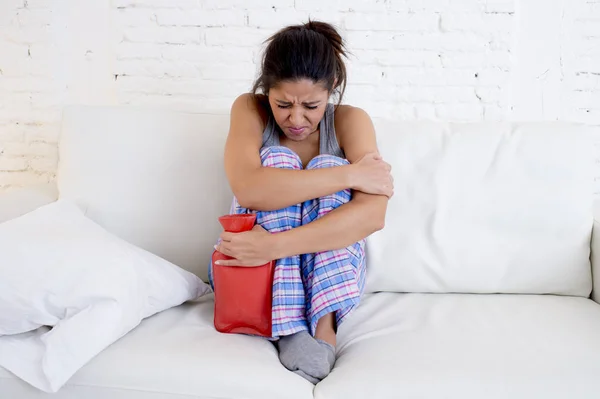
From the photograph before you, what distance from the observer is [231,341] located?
1281mm

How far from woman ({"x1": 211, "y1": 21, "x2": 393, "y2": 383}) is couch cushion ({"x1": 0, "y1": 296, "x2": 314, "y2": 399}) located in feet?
0.34

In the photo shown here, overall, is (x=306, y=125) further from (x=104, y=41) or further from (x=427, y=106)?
(x=104, y=41)

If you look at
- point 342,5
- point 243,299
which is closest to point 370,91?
point 342,5

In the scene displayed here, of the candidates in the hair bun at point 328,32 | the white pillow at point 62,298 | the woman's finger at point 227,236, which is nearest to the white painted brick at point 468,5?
the hair bun at point 328,32

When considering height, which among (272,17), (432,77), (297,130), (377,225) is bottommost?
(377,225)

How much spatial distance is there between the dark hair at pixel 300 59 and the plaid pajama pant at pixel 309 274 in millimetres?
189

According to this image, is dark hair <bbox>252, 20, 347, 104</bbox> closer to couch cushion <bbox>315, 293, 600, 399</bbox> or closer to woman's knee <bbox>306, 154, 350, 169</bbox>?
woman's knee <bbox>306, 154, 350, 169</bbox>

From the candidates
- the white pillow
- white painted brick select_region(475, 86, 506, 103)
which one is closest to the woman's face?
the white pillow

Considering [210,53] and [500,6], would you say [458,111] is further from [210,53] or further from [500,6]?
[210,53]

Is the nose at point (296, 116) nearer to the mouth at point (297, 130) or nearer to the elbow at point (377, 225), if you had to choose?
the mouth at point (297, 130)

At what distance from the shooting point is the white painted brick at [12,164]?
2342 millimetres

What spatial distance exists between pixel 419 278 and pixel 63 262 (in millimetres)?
912

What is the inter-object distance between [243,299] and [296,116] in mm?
483

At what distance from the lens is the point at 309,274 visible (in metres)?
1.41
